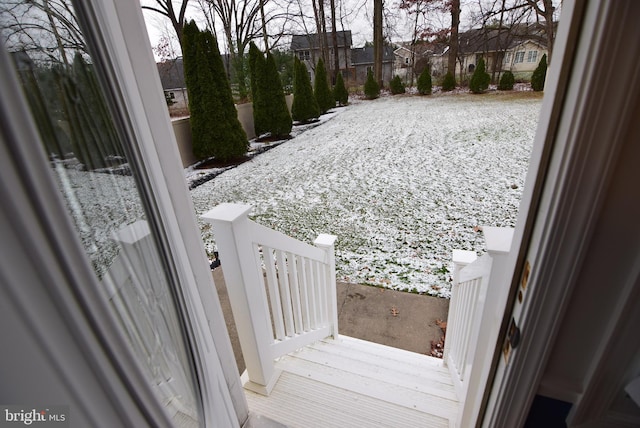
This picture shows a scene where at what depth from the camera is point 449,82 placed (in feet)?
46.5

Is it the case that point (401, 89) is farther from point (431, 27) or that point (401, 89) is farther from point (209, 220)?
point (209, 220)

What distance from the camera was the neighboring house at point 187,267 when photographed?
0.45 metres

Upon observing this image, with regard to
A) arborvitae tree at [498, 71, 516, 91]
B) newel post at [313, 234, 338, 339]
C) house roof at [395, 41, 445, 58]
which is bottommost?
newel post at [313, 234, 338, 339]

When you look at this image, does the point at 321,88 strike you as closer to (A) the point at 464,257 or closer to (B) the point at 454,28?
(B) the point at 454,28

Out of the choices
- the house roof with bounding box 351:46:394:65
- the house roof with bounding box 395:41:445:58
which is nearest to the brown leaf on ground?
the house roof with bounding box 395:41:445:58

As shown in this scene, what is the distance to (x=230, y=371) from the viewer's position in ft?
4.67

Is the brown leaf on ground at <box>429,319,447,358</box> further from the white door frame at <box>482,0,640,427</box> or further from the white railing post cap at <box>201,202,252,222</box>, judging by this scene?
the white railing post cap at <box>201,202,252,222</box>

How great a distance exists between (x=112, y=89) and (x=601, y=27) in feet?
3.20

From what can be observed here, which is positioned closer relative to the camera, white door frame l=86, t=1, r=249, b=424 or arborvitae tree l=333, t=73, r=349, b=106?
white door frame l=86, t=1, r=249, b=424

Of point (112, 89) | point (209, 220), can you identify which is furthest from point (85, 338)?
point (209, 220)

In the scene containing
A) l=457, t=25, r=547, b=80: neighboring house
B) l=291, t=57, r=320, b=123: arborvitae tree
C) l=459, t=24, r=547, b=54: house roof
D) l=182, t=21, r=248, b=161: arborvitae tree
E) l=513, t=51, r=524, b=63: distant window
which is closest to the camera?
l=182, t=21, r=248, b=161: arborvitae tree

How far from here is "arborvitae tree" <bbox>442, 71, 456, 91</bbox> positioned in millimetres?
14148

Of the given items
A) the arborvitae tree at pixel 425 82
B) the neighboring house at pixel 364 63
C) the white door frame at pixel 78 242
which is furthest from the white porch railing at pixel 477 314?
the neighboring house at pixel 364 63

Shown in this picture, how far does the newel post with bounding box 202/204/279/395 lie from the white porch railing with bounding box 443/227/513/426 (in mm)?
956
